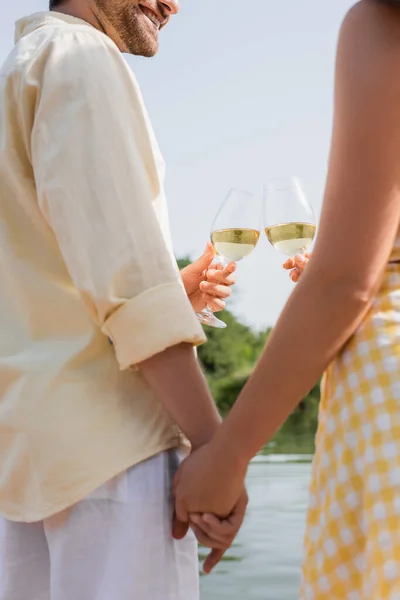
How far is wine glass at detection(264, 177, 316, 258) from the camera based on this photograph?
2.86 metres

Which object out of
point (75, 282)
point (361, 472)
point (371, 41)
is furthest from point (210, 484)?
point (371, 41)

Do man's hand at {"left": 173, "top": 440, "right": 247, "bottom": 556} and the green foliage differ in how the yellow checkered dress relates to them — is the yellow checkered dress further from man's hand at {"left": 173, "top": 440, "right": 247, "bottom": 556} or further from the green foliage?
the green foliage

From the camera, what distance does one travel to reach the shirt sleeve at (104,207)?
1699 mm

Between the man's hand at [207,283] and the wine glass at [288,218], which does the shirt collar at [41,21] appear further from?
the wine glass at [288,218]

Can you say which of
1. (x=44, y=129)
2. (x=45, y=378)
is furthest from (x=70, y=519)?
(x=44, y=129)

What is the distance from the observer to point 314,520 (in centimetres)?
159

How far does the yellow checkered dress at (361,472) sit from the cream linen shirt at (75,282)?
11.8 inches

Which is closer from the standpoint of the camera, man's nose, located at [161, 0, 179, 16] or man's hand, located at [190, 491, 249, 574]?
man's hand, located at [190, 491, 249, 574]

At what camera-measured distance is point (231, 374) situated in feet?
156

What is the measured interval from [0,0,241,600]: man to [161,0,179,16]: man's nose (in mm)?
437

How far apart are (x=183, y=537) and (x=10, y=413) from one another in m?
0.37

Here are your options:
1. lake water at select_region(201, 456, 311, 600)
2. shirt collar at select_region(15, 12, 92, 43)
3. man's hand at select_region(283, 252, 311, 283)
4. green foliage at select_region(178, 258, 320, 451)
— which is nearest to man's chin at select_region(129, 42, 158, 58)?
shirt collar at select_region(15, 12, 92, 43)

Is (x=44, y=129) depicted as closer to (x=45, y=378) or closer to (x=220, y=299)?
(x=45, y=378)

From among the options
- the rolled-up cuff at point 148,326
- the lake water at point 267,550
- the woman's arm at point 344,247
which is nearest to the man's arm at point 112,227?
the rolled-up cuff at point 148,326
